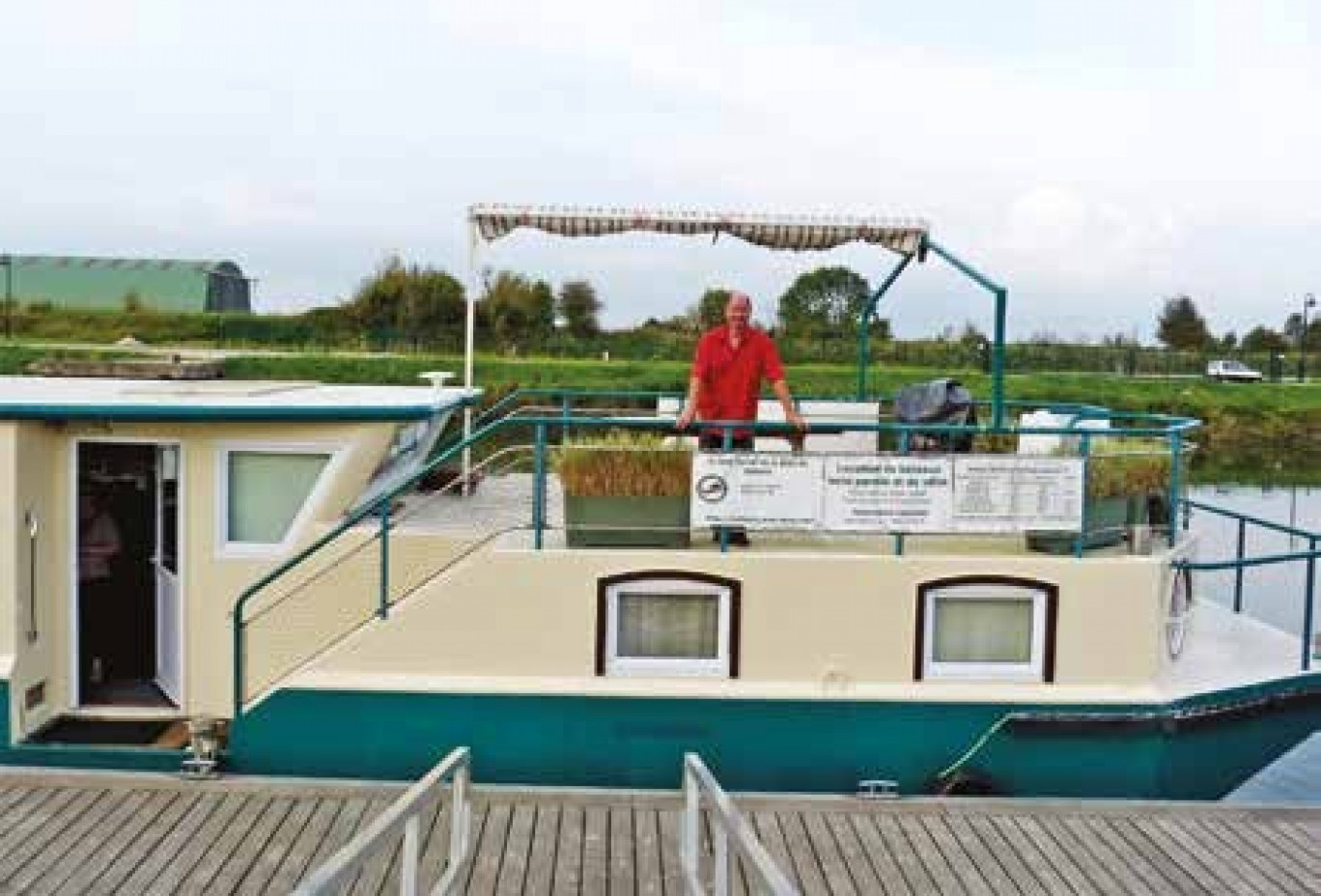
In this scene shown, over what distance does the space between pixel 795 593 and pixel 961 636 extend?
41.2 inches

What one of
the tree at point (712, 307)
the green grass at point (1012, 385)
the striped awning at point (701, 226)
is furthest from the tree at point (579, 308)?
the striped awning at point (701, 226)

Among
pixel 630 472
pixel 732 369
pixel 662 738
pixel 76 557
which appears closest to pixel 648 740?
pixel 662 738

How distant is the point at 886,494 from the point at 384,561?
2.91m

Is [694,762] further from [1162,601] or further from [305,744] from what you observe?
[1162,601]

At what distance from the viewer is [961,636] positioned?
27.9ft

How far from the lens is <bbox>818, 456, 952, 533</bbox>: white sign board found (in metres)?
8.30

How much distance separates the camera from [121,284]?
216 ft

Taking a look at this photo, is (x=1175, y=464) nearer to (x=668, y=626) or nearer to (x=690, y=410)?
(x=690, y=410)

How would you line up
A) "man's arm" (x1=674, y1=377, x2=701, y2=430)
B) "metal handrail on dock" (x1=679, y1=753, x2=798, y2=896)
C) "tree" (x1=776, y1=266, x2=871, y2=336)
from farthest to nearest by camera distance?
"tree" (x1=776, y1=266, x2=871, y2=336) < "man's arm" (x1=674, y1=377, x2=701, y2=430) < "metal handrail on dock" (x1=679, y1=753, x2=798, y2=896)

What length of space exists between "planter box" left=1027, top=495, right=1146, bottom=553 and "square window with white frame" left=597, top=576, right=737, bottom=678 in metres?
1.94

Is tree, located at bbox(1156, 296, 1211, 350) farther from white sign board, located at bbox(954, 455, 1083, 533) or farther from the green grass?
white sign board, located at bbox(954, 455, 1083, 533)

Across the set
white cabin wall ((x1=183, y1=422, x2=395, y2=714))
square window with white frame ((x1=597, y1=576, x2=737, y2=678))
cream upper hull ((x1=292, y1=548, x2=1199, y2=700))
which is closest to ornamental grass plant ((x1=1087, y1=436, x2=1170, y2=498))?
cream upper hull ((x1=292, y1=548, x2=1199, y2=700))

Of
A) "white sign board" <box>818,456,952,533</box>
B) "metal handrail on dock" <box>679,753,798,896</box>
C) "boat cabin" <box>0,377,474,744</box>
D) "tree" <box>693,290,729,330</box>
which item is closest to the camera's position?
"metal handrail on dock" <box>679,753,798,896</box>

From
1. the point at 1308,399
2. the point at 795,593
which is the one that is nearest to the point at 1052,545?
the point at 795,593
